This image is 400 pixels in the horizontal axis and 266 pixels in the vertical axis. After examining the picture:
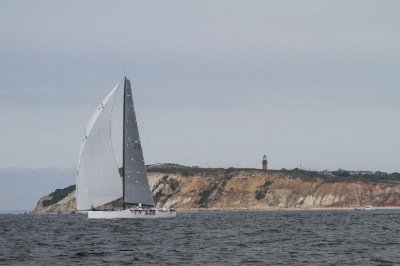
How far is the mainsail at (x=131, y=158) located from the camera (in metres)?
80.3

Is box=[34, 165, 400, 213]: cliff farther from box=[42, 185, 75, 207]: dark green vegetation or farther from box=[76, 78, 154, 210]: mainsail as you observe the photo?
box=[76, 78, 154, 210]: mainsail

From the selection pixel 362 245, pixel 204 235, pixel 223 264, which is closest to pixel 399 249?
pixel 362 245

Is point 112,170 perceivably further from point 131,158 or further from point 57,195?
point 57,195

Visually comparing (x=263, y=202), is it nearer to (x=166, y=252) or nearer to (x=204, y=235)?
(x=204, y=235)

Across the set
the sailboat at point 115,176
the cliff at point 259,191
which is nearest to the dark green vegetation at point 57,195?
the cliff at point 259,191

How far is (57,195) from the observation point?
593 ft

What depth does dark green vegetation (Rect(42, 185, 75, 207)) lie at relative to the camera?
176613mm

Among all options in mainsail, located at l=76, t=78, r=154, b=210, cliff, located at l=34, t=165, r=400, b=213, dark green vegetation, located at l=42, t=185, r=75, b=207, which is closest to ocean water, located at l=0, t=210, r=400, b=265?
mainsail, located at l=76, t=78, r=154, b=210

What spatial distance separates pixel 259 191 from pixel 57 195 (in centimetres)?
4484

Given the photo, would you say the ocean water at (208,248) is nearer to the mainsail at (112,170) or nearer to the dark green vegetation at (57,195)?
the mainsail at (112,170)

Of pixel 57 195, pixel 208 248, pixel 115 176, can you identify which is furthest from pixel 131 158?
pixel 57 195

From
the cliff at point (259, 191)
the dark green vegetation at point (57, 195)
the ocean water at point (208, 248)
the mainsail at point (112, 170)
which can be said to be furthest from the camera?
the dark green vegetation at point (57, 195)

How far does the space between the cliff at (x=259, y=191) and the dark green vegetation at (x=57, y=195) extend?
16.8 feet

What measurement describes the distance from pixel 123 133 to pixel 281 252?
4241 cm
